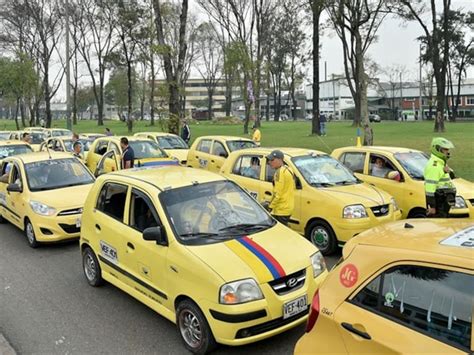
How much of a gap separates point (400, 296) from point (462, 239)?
0.51 m

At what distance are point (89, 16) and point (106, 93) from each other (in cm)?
4833

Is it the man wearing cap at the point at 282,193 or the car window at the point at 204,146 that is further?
the car window at the point at 204,146

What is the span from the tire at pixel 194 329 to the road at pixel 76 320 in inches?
7.2

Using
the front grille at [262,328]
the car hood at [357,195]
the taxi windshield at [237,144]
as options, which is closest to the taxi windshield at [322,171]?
the car hood at [357,195]

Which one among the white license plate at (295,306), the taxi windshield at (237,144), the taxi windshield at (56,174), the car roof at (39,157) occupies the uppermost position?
the taxi windshield at (237,144)

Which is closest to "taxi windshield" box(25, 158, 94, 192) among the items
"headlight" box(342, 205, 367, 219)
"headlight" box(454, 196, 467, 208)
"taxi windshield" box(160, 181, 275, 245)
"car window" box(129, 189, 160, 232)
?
"car window" box(129, 189, 160, 232)

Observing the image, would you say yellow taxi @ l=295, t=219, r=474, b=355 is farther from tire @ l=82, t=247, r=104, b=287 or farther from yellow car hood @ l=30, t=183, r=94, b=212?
yellow car hood @ l=30, t=183, r=94, b=212

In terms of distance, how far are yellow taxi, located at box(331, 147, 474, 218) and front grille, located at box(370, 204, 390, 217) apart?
48.8 inches

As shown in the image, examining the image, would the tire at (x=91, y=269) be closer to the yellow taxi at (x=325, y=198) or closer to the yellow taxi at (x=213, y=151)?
the yellow taxi at (x=325, y=198)

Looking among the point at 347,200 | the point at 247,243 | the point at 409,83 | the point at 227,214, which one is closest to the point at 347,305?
the point at 247,243

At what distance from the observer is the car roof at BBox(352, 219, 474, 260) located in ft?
8.43

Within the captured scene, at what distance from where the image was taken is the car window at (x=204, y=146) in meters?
14.4

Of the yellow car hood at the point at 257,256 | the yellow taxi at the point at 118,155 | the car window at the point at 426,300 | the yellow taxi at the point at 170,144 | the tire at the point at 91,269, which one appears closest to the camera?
the car window at the point at 426,300

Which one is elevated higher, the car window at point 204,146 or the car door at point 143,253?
the car window at point 204,146
